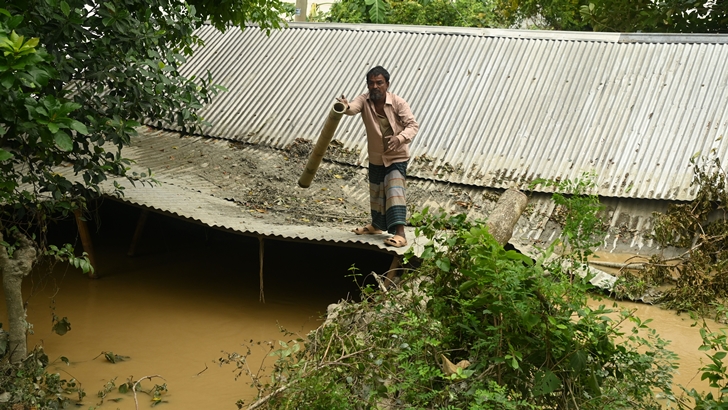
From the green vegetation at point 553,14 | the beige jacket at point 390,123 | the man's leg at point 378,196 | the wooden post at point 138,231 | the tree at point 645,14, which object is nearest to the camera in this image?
the beige jacket at point 390,123

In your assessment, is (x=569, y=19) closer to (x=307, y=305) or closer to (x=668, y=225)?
(x=668, y=225)

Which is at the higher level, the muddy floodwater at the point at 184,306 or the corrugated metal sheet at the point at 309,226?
the corrugated metal sheet at the point at 309,226

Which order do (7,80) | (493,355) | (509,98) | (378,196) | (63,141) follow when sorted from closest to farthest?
(7,80) < (493,355) < (63,141) < (378,196) < (509,98)

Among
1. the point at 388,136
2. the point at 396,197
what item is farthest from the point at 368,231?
the point at 388,136

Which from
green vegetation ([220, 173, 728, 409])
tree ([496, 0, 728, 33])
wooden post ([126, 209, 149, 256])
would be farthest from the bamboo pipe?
tree ([496, 0, 728, 33])

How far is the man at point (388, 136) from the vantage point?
20.6 ft

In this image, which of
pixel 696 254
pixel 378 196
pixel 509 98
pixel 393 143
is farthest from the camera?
pixel 509 98

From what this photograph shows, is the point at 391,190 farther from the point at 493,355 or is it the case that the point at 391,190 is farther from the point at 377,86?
the point at 493,355

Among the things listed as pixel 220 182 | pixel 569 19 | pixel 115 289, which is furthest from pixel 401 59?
pixel 569 19

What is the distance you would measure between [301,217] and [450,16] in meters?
10.2

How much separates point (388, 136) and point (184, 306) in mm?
2404

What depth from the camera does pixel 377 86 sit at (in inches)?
247

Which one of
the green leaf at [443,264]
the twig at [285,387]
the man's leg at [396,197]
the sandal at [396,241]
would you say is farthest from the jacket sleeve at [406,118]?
the twig at [285,387]

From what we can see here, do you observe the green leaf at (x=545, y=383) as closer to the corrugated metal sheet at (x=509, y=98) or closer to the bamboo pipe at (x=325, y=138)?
the bamboo pipe at (x=325, y=138)
